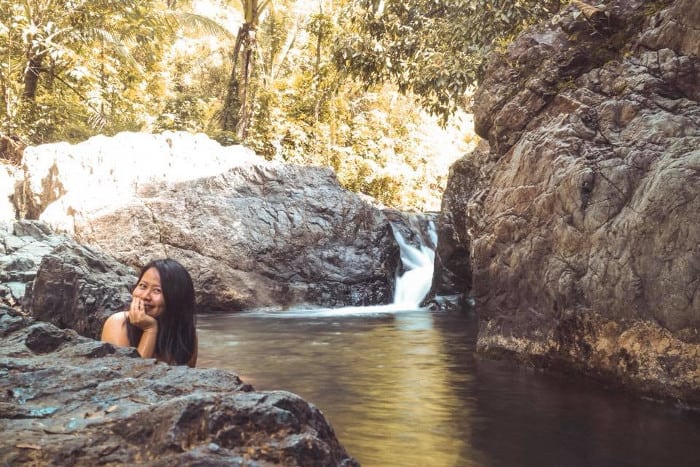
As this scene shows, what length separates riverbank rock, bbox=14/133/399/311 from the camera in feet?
39.4

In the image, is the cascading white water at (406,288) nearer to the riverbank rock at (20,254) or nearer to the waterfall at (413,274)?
the waterfall at (413,274)

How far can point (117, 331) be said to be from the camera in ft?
11.9

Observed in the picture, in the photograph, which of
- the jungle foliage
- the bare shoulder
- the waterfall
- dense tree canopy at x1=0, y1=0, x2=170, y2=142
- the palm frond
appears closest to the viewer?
the bare shoulder

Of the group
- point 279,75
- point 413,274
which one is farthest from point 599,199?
point 279,75

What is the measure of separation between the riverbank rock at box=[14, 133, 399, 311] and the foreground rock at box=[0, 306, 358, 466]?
372 inches

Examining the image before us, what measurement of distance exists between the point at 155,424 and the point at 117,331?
6.37 ft

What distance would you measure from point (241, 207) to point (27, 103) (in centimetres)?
900

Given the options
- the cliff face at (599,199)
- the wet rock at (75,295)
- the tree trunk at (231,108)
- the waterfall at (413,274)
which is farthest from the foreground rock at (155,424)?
the tree trunk at (231,108)

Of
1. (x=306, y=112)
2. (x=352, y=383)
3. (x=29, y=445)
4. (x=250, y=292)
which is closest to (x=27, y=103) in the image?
(x=306, y=112)

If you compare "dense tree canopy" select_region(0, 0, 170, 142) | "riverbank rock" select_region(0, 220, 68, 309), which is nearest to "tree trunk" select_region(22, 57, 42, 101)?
"dense tree canopy" select_region(0, 0, 170, 142)

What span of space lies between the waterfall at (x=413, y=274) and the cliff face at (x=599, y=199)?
5384 millimetres

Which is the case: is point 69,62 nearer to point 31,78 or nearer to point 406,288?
point 31,78

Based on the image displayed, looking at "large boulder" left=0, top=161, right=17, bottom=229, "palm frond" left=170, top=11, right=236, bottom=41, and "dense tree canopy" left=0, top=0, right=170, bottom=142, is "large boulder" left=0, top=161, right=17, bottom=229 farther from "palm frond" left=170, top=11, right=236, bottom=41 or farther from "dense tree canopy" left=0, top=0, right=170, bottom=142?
"palm frond" left=170, top=11, right=236, bottom=41

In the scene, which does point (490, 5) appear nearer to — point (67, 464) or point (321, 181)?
point (321, 181)
